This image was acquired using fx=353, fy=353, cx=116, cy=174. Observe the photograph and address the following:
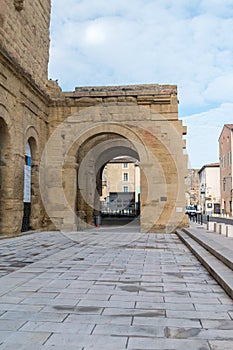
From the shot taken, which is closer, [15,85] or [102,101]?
[15,85]

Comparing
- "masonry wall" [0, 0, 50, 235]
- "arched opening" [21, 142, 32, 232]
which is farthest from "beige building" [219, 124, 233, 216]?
"arched opening" [21, 142, 32, 232]

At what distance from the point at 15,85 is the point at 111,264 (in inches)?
269

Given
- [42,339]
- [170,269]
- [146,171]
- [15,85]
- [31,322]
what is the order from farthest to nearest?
[146,171] < [15,85] < [170,269] < [31,322] < [42,339]

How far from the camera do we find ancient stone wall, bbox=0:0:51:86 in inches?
413

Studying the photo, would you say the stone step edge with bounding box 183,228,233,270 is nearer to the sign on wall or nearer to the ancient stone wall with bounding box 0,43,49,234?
the ancient stone wall with bounding box 0,43,49,234

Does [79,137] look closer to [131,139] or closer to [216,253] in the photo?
[131,139]

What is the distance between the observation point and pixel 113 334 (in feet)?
10.1

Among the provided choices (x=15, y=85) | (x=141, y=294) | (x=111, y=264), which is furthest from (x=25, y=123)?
(x=141, y=294)

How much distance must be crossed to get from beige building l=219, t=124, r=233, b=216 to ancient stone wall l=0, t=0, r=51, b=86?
89.6ft

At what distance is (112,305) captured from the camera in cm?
397

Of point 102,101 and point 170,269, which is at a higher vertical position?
point 102,101

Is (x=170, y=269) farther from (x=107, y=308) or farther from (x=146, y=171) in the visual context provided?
(x=146, y=171)

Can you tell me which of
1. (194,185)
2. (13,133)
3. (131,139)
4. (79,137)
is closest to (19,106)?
(13,133)

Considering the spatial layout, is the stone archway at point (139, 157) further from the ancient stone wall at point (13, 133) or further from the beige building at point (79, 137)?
the ancient stone wall at point (13, 133)
